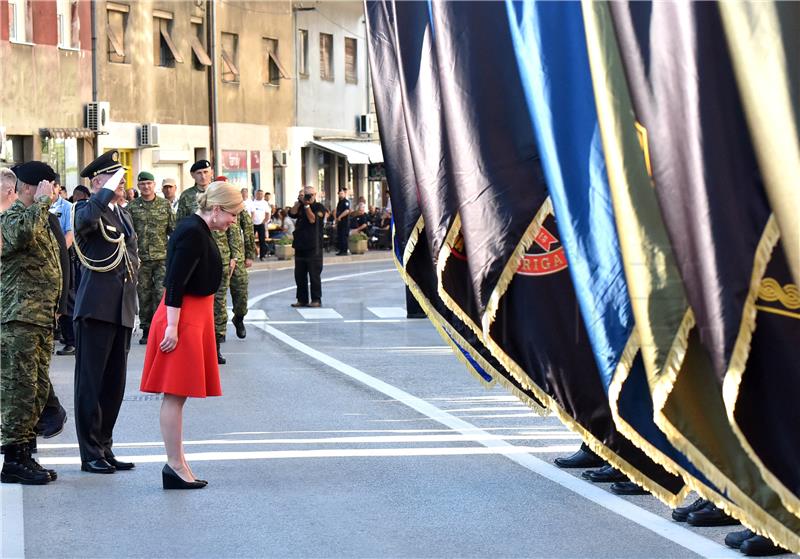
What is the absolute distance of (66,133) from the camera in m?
34.6

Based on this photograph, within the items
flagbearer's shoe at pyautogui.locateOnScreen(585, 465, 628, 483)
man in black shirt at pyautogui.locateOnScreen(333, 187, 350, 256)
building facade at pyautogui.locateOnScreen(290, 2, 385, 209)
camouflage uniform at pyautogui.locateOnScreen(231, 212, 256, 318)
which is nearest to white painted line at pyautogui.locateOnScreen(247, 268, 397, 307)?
man in black shirt at pyautogui.locateOnScreen(333, 187, 350, 256)

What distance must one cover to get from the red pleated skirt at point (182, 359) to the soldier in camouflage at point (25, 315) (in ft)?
2.28

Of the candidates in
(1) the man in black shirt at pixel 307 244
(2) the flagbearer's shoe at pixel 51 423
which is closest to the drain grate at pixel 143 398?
(2) the flagbearer's shoe at pixel 51 423

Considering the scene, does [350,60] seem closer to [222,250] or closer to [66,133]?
[66,133]

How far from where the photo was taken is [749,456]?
464 cm

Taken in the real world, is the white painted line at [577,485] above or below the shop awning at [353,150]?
below

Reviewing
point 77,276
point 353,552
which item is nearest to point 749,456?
point 353,552

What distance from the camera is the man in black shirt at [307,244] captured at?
903 inches

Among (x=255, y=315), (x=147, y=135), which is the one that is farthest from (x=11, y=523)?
(x=147, y=135)

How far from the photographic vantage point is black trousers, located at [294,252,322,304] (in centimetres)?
2314

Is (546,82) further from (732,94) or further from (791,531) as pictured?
(791,531)

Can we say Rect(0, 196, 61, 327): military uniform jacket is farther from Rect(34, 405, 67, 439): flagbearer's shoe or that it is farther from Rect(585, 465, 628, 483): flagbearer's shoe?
Rect(585, 465, 628, 483): flagbearer's shoe

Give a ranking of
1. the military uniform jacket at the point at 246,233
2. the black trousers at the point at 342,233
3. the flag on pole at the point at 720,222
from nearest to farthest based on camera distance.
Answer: the flag on pole at the point at 720,222
the military uniform jacket at the point at 246,233
the black trousers at the point at 342,233

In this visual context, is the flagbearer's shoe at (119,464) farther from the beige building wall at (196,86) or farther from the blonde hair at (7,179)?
the beige building wall at (196,86)
